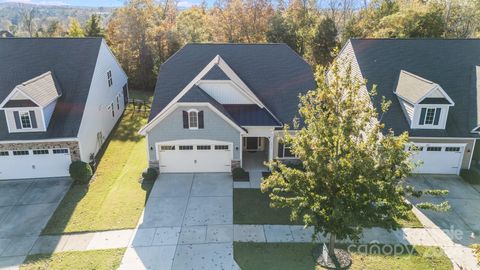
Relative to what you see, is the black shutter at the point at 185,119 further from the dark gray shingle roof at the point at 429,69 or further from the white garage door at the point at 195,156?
the dark gray shingle roof at the point at 429,69

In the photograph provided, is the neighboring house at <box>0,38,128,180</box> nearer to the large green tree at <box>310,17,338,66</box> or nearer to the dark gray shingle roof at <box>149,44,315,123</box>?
the dark gray shingle roof at <box>149,44,315,123</box>

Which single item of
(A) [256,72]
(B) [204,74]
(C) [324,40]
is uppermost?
(C) [324,40]

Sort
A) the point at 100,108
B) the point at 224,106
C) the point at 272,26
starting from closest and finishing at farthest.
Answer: the point at 224,106
the point at 100,108
the point at 272,26

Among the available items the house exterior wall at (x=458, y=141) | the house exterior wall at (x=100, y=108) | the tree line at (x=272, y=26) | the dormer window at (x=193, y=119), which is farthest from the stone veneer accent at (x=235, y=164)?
the tree line at (x=272, y=26)

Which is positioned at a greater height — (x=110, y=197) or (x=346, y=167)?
(x=346, y=167)

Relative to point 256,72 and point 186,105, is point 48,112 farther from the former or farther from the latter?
point 256,72

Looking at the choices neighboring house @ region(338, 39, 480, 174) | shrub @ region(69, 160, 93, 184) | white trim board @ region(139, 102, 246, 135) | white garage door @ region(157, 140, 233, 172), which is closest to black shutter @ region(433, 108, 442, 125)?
neighboring house @ region(338, 39, 480, 174)

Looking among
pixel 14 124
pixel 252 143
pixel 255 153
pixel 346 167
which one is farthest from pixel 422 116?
pixel 14 124

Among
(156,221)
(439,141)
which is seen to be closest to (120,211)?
(156,221)
